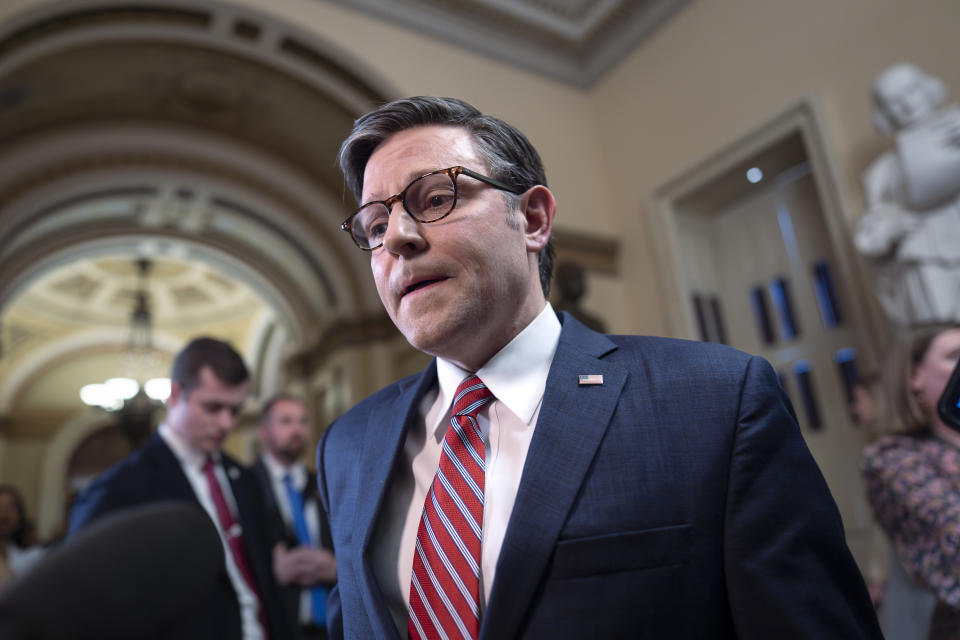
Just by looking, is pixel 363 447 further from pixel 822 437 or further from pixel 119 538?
pixel 822 437

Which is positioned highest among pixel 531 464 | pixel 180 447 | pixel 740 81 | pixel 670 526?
pixel 740 81

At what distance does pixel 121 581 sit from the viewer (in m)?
0.35

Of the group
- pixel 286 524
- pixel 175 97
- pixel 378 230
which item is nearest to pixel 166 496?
pixel 286 524

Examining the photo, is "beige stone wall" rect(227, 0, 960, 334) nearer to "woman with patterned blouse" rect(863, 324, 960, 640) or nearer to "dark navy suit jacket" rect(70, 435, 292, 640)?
"woman with patterned blouse" rect(863, 324, 960, 640)

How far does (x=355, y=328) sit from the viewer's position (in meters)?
7.07

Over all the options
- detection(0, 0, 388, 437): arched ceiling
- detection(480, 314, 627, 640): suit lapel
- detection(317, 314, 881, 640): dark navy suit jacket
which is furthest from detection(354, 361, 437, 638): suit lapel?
detection(0, 0, 388, 437): arched ceiling

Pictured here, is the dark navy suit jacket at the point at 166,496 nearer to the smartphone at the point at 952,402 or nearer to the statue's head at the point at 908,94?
the smartphone at the point at 952,402

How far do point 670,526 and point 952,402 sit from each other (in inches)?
15.7

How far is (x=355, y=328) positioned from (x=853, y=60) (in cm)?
492

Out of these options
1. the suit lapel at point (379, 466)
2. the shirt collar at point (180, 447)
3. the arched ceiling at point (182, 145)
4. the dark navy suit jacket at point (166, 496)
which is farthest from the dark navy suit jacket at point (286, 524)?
the arched ceiling at point (182, 145)

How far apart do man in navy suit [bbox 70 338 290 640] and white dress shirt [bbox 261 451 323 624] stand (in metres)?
0.65

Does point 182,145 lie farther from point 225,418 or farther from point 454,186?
point 454,186

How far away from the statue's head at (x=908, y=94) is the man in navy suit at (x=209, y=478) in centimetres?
360

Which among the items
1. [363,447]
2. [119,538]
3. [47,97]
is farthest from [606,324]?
[119,538]
